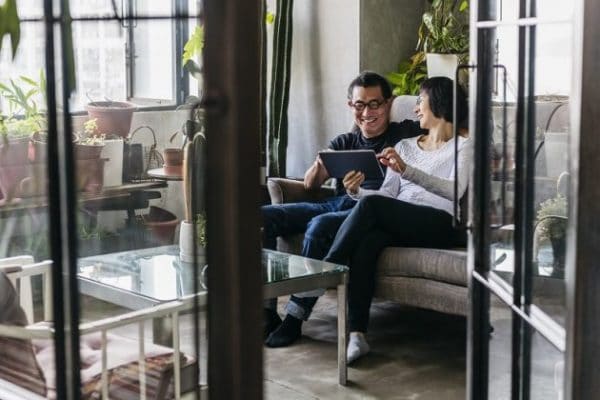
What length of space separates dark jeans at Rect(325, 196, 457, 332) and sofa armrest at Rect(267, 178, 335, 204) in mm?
602

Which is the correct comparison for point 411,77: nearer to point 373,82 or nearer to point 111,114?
point 373,82

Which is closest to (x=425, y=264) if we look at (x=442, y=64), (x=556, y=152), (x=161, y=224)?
(x=442, y=64)

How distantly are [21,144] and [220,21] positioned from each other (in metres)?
0.32

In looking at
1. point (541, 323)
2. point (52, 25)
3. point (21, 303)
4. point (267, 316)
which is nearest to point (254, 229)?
point (52, 25)

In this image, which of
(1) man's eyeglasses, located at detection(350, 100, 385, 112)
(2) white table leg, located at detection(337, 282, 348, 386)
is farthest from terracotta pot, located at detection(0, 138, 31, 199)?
(1) man's eyeglasses, located at detection(350, 100, 385, 112)

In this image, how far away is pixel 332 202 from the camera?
416 cm

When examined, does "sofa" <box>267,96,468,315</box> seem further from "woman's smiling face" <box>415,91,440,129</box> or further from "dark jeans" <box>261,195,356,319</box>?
"woman's smiling face" <box>415,91,440,129</box>

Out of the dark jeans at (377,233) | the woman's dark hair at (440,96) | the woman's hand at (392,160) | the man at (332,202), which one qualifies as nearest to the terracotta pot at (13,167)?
the dark jeans at (377,233)

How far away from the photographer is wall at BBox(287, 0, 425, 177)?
15.9ft

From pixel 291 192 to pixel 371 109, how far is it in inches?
20.8

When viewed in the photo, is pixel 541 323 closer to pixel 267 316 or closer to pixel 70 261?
pixel 70 261

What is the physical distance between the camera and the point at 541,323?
5.41 ft

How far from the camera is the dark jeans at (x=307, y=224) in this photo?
12.1 ft

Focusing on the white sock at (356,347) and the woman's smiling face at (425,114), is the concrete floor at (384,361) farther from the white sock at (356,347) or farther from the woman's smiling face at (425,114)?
the woman's smiling face at (425,114)
